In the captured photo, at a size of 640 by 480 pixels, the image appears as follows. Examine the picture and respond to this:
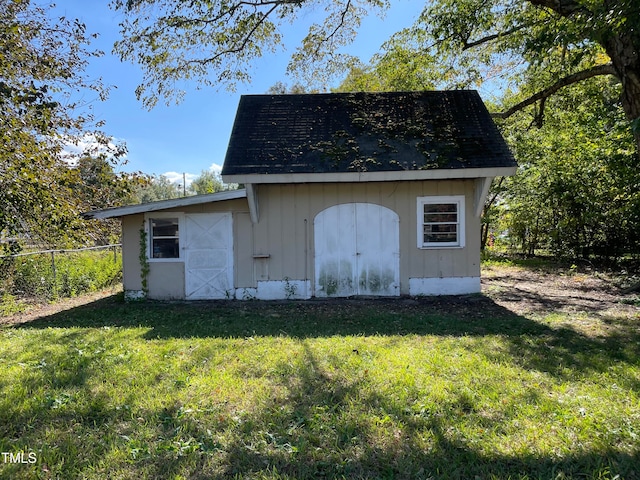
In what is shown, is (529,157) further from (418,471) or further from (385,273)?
(418,471)

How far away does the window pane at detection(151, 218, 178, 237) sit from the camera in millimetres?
9023

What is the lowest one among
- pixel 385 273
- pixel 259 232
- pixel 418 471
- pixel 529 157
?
pixel 418 471

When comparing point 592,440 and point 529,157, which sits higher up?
point 529,157

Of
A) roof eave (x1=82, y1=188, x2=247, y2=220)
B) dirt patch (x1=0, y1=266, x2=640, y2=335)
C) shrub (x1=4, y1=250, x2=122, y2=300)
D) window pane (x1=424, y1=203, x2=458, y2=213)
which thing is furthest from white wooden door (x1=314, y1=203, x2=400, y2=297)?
shrub (x1=4, y1=250, x2=122, y2=300)

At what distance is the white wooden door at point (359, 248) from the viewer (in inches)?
346

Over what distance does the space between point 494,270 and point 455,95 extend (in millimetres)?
6331

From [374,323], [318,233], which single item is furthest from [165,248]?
[374,323]

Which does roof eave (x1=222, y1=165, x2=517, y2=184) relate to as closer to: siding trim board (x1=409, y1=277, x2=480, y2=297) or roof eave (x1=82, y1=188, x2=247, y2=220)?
roof eave (x1=82, y1=188, x2=247, y2=220)

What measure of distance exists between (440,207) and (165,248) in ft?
21.3

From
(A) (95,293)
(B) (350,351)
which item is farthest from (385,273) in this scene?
(A) (95,293)

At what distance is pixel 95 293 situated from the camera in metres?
10.7

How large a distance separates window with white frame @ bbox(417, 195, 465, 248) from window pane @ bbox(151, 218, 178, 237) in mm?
5691

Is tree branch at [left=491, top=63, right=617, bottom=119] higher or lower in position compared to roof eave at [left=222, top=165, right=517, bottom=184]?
higher

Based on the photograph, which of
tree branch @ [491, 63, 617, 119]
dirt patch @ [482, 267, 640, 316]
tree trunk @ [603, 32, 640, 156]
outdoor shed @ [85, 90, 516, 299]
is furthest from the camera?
outdoor shed @ [85, 90, 516, 299]
